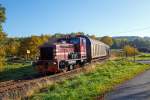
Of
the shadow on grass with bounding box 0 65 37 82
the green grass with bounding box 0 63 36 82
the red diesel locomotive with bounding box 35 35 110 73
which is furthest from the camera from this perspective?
the green grass with bounding box 0 63 36 82

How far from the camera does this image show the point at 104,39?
431 ft

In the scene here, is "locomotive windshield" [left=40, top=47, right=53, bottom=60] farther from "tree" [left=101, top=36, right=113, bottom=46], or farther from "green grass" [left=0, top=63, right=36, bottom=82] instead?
"tree" [left=101, top=36, right=113, bottom=46]

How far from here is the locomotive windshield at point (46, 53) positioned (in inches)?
1112

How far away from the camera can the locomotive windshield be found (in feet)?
92.6

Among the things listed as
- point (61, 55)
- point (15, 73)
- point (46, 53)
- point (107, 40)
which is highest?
point (107, 40)

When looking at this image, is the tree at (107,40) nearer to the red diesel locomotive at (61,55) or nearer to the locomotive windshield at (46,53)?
the red diesel locomotive at (61,55)

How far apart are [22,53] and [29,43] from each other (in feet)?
14.4

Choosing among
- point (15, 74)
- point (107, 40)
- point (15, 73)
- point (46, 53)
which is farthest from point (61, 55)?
point (107, 40)

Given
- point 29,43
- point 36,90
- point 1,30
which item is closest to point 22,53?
point 29,43

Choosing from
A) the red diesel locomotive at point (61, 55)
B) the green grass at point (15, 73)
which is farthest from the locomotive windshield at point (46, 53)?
the green grass at point (15, 73)

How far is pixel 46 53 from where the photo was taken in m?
28.6

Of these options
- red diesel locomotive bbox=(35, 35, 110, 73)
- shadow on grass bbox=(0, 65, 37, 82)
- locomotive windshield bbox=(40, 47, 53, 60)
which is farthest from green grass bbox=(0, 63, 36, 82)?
red diesel locomotive bbox=(35, 35, 110, 73)

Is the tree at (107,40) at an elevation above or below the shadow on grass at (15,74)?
above

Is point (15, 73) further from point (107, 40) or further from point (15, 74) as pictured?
point (107, 40)
